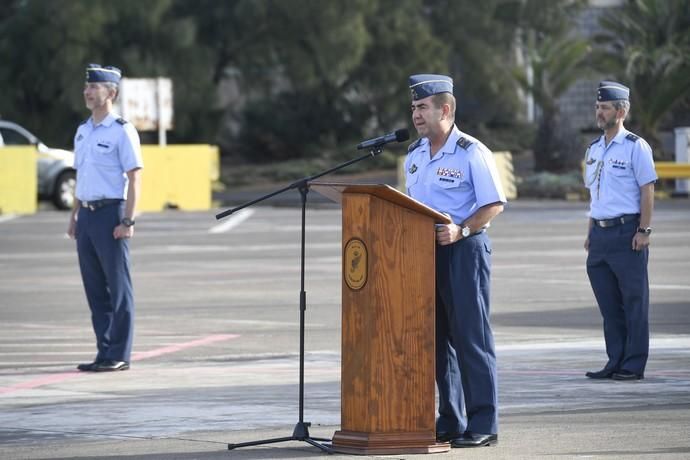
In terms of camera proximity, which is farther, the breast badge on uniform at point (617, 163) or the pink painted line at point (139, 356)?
the breast badge on uniform at point (617, 163)

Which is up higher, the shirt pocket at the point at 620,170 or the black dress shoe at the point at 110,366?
the shirt pocket at the point at 620,170

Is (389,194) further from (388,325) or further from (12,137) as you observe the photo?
(12,137)

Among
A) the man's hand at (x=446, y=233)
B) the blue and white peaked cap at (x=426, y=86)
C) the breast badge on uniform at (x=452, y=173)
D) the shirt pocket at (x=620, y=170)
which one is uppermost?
the blue and white peaked cap at (x=426, y=86)

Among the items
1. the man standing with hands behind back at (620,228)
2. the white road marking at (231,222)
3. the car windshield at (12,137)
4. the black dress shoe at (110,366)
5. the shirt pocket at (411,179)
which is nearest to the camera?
the shirt pocket at (411,179)

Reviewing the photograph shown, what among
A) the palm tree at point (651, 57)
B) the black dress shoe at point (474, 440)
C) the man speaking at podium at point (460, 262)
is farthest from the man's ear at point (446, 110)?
the palm tree at point (651, 57)

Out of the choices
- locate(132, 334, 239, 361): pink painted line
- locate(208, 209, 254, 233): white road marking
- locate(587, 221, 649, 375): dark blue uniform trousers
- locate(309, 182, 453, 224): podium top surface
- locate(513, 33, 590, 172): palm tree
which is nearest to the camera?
locate(309, 182, 453, 224): podium top surface

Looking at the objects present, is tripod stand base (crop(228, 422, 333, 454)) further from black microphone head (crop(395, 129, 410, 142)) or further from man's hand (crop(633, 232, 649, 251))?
man's hand (crop(633, 232, 649, 251))

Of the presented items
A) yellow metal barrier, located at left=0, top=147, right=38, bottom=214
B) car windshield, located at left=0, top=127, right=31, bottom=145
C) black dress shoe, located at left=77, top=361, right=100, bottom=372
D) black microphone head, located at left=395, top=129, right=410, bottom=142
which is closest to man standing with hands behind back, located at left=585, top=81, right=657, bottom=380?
black microphone head, located at left=395, top=129, right=410, bottom=142

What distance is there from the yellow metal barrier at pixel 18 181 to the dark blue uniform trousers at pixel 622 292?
878 inches

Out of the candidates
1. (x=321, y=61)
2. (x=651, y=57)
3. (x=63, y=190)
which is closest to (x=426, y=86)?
(x=63, y=190)

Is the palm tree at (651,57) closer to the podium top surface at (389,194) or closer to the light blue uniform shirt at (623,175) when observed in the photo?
the light blue uniform shirt at (623,175)

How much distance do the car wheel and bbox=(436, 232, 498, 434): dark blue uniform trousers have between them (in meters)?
25.3

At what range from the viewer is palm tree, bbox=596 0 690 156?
37344mm

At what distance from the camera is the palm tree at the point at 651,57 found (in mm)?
37344
